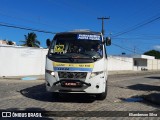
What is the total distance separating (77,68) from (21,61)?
71.3 feet

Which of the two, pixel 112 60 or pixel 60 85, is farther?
pixel 112 60

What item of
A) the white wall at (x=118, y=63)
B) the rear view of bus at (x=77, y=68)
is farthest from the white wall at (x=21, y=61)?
the white wall at (x=118, y=63)

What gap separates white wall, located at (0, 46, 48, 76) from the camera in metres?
30.6

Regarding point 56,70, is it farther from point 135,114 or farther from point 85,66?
point 135,114

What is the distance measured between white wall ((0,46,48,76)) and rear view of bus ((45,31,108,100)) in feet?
62.4

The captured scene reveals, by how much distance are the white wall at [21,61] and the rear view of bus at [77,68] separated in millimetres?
19023

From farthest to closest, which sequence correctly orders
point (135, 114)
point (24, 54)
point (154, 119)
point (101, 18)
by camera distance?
point (101, 18)
point (24, 54)
point (135, 114)
point (154, 119)

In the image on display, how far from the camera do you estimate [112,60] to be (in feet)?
199

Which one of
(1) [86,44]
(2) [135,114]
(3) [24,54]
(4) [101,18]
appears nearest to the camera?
(2) [135,114]

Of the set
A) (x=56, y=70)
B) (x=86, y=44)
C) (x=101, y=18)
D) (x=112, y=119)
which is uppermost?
(x=101, y=18)

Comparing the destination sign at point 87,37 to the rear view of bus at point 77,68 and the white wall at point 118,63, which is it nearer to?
the rear view of bus at point 77,68

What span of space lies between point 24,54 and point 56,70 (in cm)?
2174

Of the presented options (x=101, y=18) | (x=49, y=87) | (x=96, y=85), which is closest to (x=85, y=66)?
(x=96, y=85)

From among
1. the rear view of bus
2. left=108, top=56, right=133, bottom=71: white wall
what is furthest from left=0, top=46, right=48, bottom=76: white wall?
left=108, top=56, right=133, bottom=71: white wall
